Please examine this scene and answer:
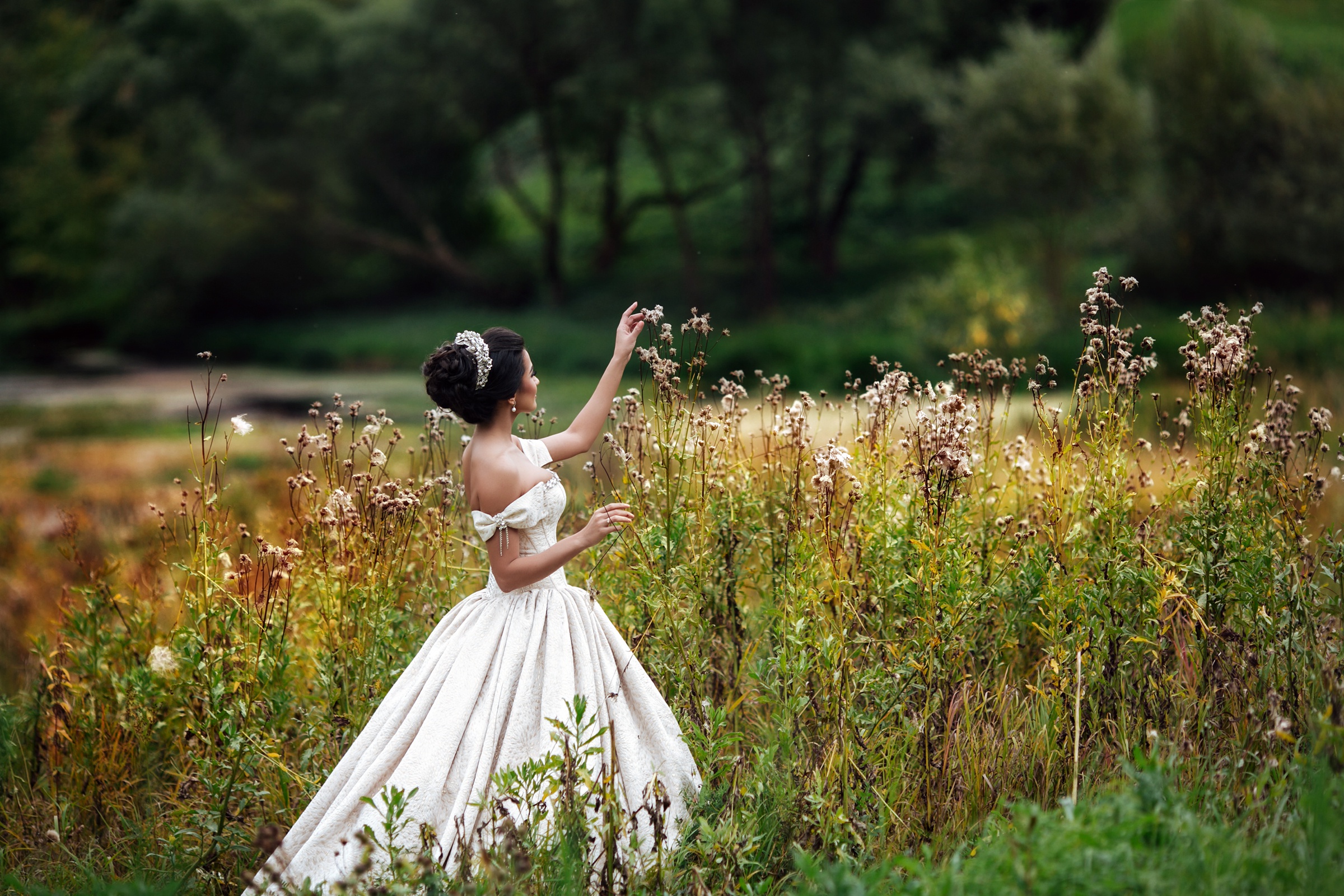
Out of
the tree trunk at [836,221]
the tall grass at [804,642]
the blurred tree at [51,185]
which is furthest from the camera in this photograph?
the blurred tree at [51,185]

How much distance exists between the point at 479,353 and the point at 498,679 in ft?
3.23

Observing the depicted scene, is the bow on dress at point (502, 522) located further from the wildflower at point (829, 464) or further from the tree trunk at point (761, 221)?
the tree trunk at point (761, 221)

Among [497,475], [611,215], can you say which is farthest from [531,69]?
[497,475]

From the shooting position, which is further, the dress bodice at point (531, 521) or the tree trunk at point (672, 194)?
the tree trunk at point (672, 194)

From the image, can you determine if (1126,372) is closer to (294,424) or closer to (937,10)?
(294,424)

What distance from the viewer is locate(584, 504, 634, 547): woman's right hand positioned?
2908 millimetres

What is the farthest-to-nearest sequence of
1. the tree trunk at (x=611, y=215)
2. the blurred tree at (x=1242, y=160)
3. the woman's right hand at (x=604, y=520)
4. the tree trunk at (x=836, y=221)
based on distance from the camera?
the tree trunk at (x=611, y=215) → the tree trunk at (x=836, y=221) → the blurred tree at (x=1242, y=160) → the woman's right hand at (x=604, y=520)

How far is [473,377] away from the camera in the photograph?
10.1 feet

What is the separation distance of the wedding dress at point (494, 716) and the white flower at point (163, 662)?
3.53 feet

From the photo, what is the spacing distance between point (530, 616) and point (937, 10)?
2126 cm

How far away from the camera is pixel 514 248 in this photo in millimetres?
30156

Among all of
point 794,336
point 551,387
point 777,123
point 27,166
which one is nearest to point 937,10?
point 777,123

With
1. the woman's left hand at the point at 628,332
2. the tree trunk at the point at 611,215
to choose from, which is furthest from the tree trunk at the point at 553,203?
the woman's left hand at the point at 628,332

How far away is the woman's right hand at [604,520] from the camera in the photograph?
291cm
